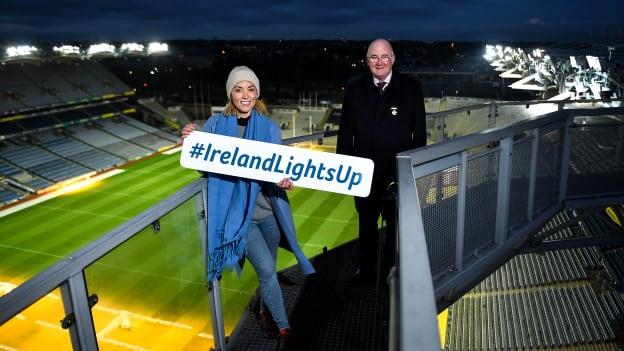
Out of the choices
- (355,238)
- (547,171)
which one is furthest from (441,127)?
(547,171)

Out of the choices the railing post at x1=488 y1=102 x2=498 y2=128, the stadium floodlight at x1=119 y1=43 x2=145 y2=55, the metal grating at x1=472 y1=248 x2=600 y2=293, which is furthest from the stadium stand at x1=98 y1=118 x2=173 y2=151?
the railing post at x1=488 y1=102 x2=498 y2=128

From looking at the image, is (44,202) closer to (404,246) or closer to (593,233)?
(593,233)

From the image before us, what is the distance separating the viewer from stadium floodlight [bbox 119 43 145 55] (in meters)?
40.0

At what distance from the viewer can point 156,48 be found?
44.6 m

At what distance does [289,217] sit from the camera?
Result: 9.88 feet

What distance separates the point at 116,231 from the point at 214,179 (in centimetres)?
96

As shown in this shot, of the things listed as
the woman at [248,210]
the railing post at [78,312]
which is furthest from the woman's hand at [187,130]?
the railing post at [78,312]

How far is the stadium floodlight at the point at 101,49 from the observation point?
36.8m

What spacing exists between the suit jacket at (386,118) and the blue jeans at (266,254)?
0.93 m

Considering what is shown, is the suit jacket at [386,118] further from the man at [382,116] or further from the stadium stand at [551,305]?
the stadium stand at [551,305]

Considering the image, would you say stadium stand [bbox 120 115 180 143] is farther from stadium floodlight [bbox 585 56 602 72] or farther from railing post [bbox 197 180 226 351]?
railing post [bbox 197 180 226 351]

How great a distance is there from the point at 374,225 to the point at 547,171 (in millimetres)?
1852

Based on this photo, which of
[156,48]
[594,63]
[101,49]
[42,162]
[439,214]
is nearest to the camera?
[439,214]

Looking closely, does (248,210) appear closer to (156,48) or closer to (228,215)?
(228,215)
